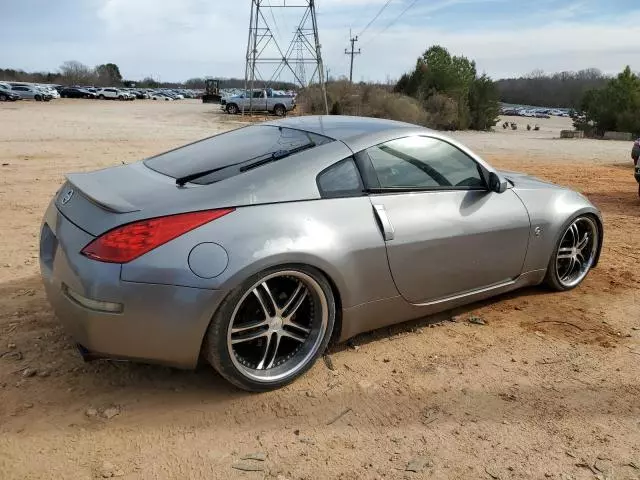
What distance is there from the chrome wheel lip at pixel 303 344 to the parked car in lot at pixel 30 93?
5941 centimetres

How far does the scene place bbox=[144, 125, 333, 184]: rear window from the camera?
328 cm

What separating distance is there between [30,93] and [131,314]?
59.8 m

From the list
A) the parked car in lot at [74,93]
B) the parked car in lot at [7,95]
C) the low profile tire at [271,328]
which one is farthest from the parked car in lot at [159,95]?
the low profile tire at [271,328]

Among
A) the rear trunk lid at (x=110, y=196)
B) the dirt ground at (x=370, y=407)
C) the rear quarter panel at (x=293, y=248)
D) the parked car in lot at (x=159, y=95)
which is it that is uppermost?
the parked car in lot at (x=159, y=95)

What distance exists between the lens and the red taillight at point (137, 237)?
255 centimetres

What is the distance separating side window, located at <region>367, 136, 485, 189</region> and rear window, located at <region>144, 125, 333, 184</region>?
0.37 metres

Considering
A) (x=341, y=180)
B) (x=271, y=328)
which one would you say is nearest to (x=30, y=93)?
(x=341, y=180)

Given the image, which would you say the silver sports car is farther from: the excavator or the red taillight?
the excavator

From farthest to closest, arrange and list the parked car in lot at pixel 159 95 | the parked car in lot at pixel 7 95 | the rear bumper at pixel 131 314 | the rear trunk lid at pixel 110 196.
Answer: the parked car in lot at pixel 159 95
the parked car in lot at pixel 7 95
the rear trunk lid at pixel 110 196
the rear bumper at pixel 131 314

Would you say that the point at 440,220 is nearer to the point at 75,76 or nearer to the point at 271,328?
the point at 271,328

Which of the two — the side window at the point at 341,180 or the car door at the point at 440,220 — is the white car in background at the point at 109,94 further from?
the side window at the point at 341,180

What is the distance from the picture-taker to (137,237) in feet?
8.49

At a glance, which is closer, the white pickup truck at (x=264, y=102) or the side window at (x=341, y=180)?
the side window at (x=341, y=180)

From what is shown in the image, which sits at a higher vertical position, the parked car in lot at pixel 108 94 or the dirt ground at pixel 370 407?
the parked car in lot at pixel 108 94
